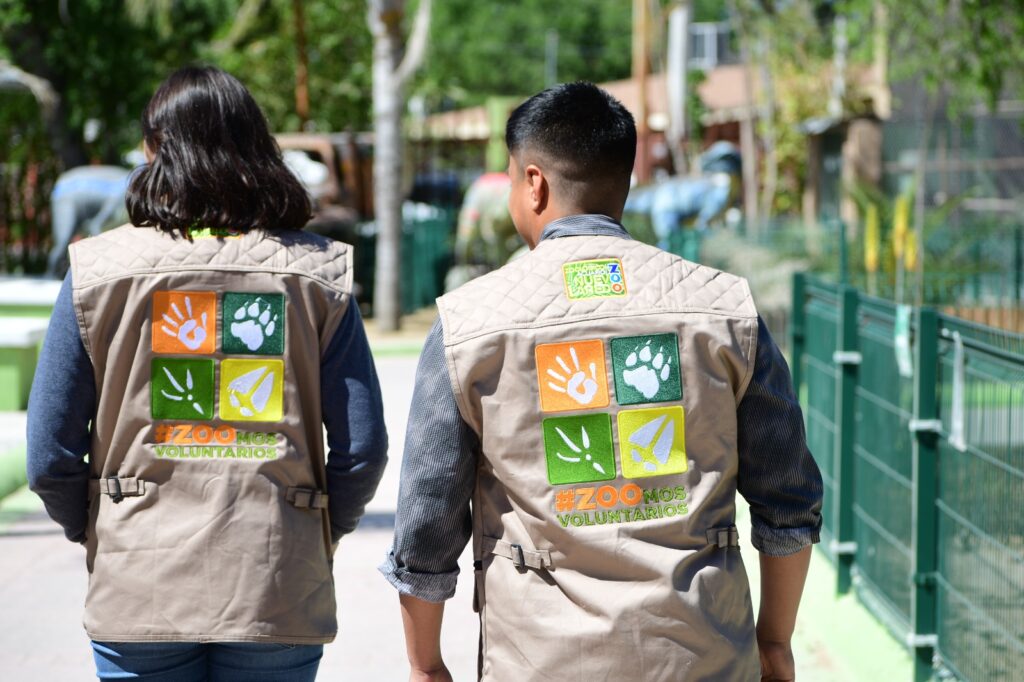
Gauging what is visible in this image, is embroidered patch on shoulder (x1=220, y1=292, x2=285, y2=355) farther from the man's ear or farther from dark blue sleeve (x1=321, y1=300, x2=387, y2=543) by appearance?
the man's ear

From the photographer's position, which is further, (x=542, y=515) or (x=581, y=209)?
(x=581, y=209)

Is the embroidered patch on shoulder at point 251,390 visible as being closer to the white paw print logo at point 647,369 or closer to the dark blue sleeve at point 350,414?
the dark blue sleeve at point 350,414

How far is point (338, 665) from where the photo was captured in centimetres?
523

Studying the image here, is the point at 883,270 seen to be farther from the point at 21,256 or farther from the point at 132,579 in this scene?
the point at 21,256

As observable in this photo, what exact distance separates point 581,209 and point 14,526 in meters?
5.70

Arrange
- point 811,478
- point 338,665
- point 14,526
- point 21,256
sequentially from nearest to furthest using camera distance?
point 811,478
point 338,665
point 14,526
point 21,256

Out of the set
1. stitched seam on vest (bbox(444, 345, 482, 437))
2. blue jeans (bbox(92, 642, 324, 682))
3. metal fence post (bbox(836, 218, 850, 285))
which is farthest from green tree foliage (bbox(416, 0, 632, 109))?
stitched seam on vest (bbox(444, 345, 482, 437))

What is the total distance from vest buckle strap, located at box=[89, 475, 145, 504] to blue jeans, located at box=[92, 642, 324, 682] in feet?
0.97

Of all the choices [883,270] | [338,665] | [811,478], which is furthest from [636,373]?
[883,270]

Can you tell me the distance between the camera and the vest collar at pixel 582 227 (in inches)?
97.7

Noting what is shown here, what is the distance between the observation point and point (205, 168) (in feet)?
9.59

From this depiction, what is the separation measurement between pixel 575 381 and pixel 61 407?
1114 millimetres

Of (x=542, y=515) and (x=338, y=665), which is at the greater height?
(x=542, y=515)

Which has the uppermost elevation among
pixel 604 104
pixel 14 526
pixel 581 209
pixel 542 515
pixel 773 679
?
pixel 604 104
